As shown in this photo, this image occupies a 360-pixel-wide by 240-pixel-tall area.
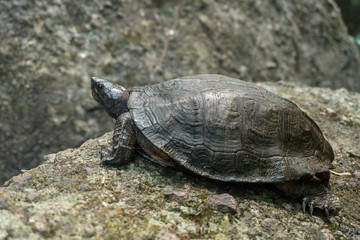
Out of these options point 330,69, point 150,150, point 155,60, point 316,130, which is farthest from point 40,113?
point 330,69

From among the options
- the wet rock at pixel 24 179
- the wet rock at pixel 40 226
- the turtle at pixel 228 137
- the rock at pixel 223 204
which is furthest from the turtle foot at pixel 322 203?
the wet rock at pixel 24 179

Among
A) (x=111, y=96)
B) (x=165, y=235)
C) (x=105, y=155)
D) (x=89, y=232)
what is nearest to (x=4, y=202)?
(x=89, y=232)

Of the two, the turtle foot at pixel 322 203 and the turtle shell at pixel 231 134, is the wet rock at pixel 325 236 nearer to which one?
the turtle foot at pixel 322 203

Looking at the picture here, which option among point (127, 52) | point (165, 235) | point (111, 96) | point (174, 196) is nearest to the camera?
point (165, 235)

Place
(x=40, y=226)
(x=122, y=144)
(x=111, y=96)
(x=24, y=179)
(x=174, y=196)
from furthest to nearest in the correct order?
(x=111, y=96) → (x=122, y=144) → (x=24, y=179) → (x=174, y=196) → (x=40, y=226)

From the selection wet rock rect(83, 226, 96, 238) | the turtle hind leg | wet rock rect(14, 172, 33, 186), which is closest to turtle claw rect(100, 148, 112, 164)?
wet rock rect(14, 172, 33, 186)

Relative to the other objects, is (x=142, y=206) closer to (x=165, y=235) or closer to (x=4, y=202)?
(x=165, y=235)

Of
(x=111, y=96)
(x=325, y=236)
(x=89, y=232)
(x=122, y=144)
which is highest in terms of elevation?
(x=111, y=96)
